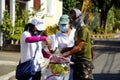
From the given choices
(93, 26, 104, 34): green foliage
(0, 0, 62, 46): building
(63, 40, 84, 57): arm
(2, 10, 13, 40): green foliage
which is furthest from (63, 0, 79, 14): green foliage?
(63, 40, 84, 57): arm

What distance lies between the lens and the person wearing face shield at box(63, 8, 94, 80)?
6.27 m

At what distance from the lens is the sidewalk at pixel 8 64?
1190 centimetres

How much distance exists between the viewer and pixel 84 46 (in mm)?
6387

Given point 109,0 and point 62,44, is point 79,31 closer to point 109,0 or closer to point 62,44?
point 62,44

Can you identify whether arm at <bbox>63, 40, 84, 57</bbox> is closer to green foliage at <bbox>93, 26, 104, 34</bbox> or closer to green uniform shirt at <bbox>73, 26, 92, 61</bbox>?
green uniform shirt at <bbox>73, 26, 92, 61</bbox>

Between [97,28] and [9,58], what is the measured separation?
112 ft

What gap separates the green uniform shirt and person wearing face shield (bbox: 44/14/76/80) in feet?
0.36

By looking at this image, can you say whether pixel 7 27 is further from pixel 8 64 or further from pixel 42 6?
pixel 42 6

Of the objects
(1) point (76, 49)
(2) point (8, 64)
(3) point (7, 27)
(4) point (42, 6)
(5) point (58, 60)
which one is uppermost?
(4) point (42, 6)

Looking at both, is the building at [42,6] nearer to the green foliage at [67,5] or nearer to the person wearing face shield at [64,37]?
the green foliage at [67,5]

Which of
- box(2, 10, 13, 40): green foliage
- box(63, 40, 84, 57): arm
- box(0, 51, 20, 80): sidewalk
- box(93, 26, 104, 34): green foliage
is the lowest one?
box(93, 26, 104, 34): green foliage

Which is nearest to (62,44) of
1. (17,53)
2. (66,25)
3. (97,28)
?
(66,25)

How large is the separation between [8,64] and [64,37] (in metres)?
8.73

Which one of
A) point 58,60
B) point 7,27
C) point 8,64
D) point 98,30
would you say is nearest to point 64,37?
point 58,60
